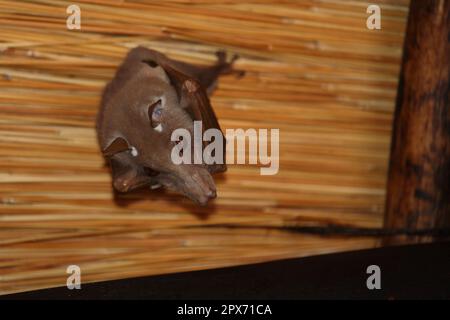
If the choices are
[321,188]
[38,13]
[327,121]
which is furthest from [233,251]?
[38,13]

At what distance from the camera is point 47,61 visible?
4.09ft

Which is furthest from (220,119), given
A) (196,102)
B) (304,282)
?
(304,282)

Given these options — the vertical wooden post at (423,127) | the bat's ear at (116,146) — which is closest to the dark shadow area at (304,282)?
the vertical wooden post at (423,127)

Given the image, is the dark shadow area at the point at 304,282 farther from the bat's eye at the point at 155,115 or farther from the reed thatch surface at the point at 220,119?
the bat's eye at the point at 155,115

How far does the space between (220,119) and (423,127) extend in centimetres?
41

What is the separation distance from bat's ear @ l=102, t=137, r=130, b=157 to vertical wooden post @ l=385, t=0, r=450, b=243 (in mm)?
599

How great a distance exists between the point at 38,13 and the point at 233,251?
2.00 ft

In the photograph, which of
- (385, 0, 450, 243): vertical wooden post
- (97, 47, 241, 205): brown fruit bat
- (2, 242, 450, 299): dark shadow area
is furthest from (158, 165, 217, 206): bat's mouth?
(385, 0, 450, 243): vertical wooden post

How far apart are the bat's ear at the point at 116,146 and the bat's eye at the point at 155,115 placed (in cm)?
6

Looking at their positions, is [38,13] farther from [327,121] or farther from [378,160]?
[378,160]

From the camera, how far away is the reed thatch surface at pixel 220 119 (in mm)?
1255

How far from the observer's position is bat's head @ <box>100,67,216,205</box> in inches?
43.9

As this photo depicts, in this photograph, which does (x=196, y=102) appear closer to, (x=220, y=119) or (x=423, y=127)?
(x=220, y=119)

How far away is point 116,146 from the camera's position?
44.7 inches
